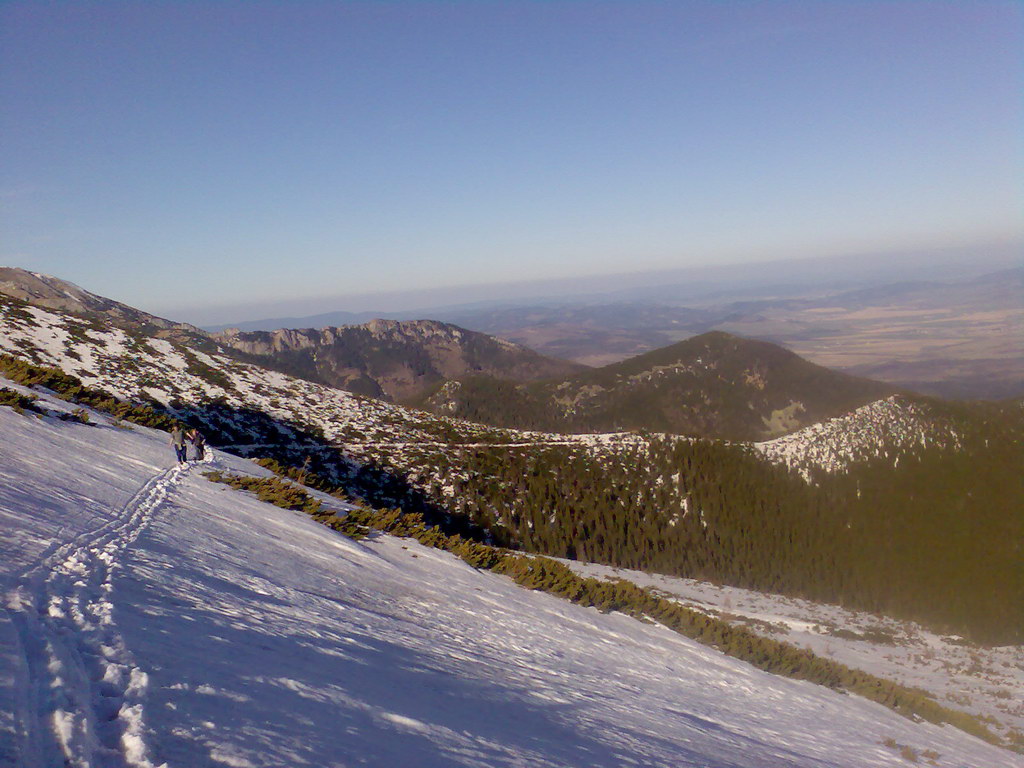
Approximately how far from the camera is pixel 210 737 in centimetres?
353

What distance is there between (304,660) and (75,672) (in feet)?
6.89

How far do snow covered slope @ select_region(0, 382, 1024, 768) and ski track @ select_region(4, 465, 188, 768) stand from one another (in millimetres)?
18

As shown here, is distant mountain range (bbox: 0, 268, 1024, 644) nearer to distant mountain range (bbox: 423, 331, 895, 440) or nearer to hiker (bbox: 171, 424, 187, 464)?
hiker (bbox: 171, 424, 187, 464)

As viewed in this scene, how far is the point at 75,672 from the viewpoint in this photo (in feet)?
12.7

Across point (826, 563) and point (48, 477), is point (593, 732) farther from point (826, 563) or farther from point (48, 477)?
point (826, 563)

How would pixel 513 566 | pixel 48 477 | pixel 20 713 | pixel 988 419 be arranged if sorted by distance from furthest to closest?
pixel 988 419 → pixel 513 566 → pixel 48 477 → pixel 20 713

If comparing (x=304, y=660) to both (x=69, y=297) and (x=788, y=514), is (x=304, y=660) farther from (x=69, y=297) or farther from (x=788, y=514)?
(x=69, y=297)

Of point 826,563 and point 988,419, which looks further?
point 988,419

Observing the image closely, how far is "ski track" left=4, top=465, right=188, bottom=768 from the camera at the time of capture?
3.17m

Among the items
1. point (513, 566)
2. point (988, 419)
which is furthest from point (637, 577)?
point (988, 419)

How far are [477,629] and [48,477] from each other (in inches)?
325

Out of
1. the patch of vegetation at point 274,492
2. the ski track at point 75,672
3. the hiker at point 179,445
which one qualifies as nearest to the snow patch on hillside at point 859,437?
the patch of vegetation at point 274,492

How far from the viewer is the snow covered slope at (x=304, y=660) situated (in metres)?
3.73

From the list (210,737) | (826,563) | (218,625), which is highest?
(210,737)
